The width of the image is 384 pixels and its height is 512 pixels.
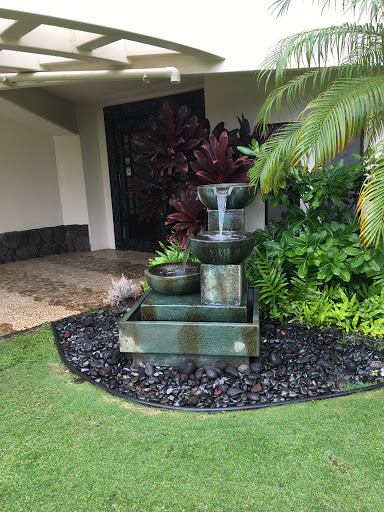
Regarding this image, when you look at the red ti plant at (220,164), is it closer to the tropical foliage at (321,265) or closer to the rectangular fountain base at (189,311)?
the tropical foliage at (321,265)

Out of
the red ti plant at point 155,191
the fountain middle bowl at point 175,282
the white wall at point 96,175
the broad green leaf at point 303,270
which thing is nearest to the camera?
the fountain middle bowl at point 175,282

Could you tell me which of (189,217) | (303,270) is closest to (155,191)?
(189,217)

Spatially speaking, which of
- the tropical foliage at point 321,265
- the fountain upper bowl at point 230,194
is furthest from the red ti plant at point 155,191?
the fountain upper bowl at point 230,194

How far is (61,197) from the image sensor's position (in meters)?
7.84

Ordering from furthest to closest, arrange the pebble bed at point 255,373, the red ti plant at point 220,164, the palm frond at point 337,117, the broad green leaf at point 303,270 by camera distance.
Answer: the red ti plant at point 220,164
the broad green leaf at point 303,270
the palm frond at point 337,117
the pebble bed at point 255,373

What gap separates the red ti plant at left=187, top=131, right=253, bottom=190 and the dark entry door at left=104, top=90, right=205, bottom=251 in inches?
104

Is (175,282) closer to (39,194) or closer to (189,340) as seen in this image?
(189,340)

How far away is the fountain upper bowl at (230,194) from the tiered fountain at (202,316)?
0.32 feet

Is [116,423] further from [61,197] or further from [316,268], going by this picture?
[61,197]

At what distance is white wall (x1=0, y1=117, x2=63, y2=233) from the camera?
23.2 feet

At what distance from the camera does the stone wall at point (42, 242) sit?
23.9 feet

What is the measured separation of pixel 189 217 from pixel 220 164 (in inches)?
→ 26.9

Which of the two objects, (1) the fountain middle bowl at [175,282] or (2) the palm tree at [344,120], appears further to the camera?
(1) the fountain middle bowl at [175,282]

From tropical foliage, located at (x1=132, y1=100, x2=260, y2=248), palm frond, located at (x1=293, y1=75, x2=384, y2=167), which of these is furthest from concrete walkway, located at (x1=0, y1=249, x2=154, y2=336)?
palm frond, located at (x1=293, y1=75, x2=384, y2=167)
